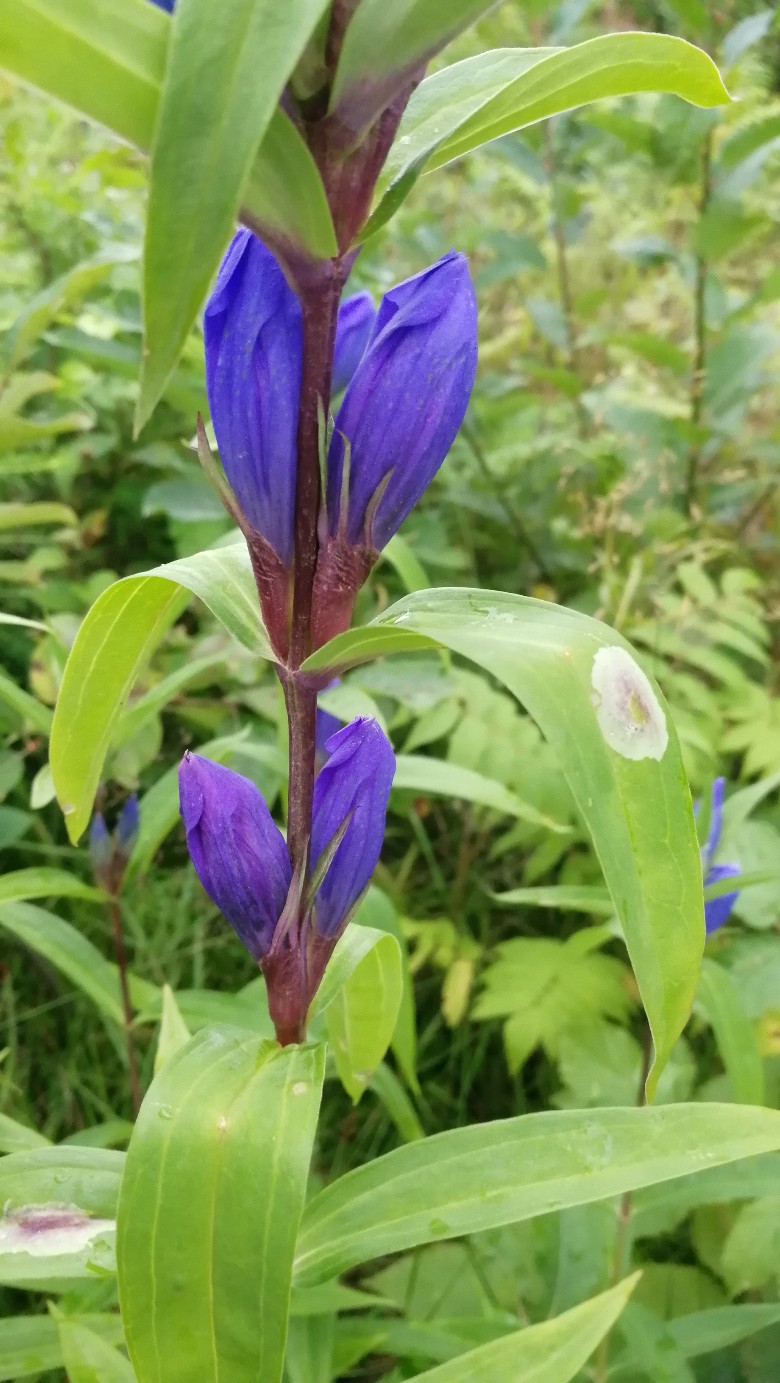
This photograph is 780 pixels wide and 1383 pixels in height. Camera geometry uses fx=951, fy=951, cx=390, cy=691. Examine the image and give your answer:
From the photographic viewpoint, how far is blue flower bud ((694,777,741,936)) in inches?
31.6

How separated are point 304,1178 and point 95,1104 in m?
0.82

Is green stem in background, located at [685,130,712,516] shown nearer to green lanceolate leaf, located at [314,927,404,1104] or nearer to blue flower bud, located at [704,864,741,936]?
blue flower bud, located at [704,864,741,936]

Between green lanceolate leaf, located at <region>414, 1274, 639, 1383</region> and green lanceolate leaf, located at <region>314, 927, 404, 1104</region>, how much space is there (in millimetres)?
190

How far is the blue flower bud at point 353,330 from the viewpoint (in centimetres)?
49

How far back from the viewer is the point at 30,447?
1448 millimetres

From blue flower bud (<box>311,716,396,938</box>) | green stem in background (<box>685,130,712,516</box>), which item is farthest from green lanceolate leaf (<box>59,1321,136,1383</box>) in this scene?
green stem in background (<box>685,130,712,516</box>)

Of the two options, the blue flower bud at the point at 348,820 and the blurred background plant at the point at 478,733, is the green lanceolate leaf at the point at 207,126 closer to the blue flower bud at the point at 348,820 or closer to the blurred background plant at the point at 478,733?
the blue flower bud at the point at 348,820

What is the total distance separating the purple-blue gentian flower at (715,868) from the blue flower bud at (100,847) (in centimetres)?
52

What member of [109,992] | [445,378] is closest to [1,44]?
[445,378]

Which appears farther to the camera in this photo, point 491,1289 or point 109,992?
point 491,1289

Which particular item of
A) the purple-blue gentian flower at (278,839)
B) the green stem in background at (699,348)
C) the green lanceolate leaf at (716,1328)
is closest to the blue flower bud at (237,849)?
the purple-blue gentian flower at (278,839)

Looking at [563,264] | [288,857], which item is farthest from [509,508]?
[288,857]

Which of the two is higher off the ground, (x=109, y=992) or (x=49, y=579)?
(x=49, y=579)

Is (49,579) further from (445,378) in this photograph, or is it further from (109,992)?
(445,378)
